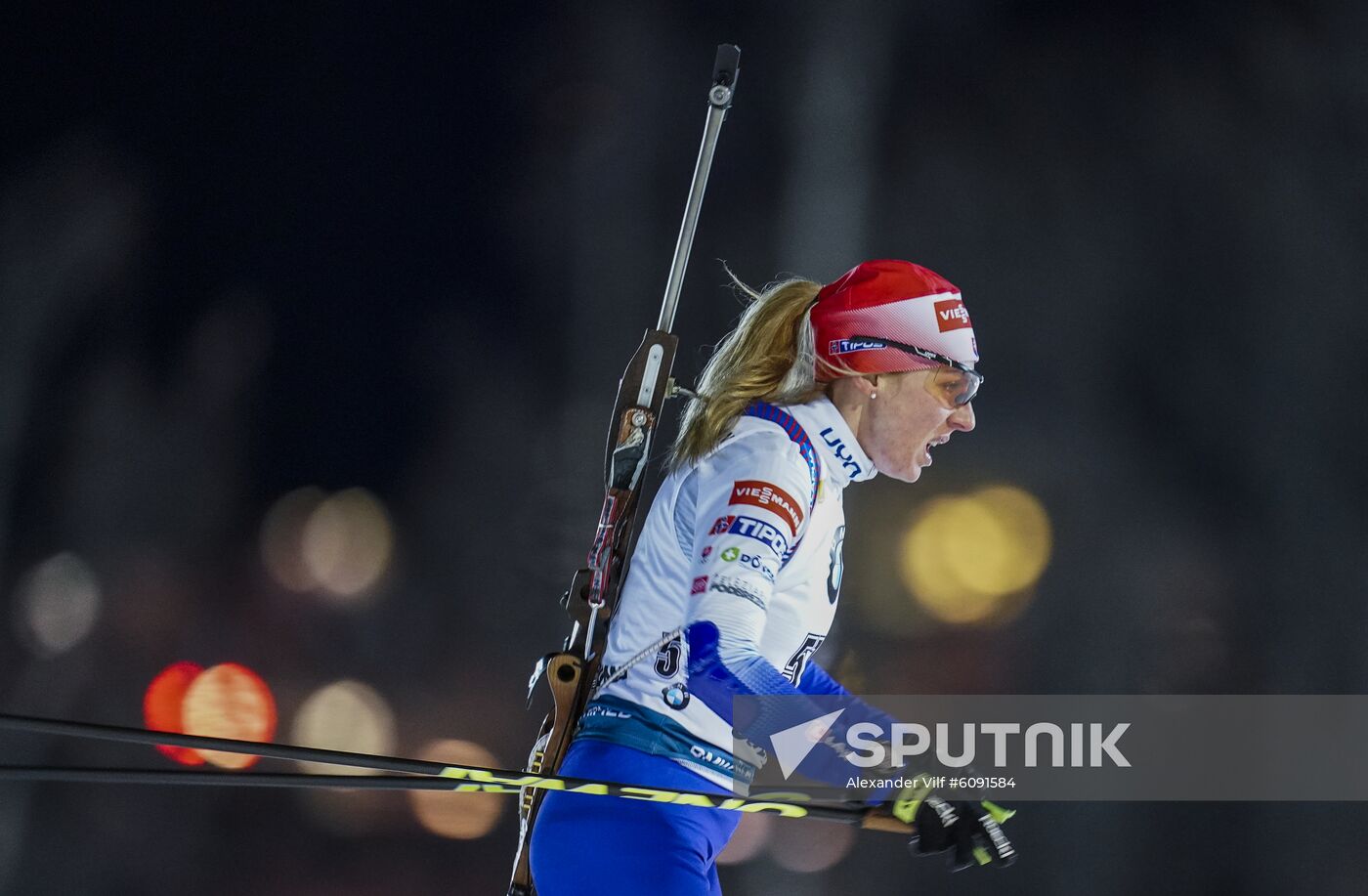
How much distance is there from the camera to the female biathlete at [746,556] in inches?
59.7

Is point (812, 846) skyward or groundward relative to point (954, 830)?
skyward

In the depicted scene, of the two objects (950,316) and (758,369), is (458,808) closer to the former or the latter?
(758,369)

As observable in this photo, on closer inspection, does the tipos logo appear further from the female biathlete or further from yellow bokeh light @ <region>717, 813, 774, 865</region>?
yellow bokeh light @ <region>717, 813, 774, 865</region>

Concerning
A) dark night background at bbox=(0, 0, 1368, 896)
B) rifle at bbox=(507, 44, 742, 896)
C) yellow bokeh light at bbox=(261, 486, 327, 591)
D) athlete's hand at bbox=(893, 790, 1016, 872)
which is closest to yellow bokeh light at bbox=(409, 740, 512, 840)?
dark night background at bbox=(0, 0, 1368, 896)

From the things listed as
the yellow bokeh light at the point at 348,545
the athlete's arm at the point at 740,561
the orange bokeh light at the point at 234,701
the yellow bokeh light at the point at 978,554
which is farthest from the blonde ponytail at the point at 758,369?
the orange bokeh light at the point at 234,701

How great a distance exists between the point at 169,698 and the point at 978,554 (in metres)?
2.91

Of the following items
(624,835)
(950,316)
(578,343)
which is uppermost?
(578,343)

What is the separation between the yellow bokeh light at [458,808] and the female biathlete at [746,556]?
2.69m

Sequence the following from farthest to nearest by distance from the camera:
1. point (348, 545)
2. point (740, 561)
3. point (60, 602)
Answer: point (348, 545) → point (60, 602) → point (740, 561)

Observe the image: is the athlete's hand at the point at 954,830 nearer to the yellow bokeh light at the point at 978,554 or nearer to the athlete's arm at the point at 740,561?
the athlete's arm at the point at 740,561

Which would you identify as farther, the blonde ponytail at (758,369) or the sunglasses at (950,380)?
the sunglasses at (950,380)

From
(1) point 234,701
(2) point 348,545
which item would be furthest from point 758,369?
(1) point 234,701

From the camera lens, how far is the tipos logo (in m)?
1.90

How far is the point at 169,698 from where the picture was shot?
13.9ft
